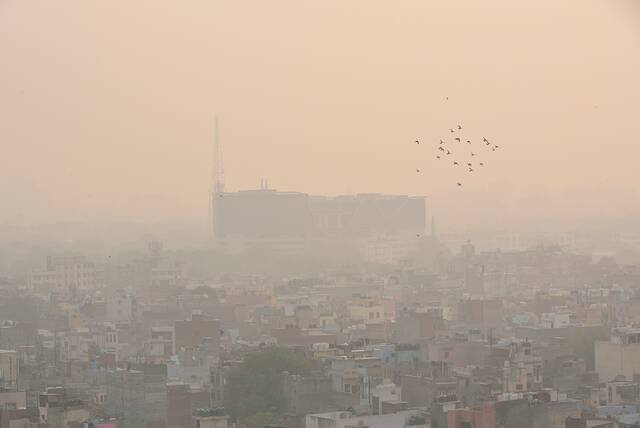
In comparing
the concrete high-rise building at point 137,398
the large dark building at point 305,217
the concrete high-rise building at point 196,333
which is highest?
the large dark building at point 305,217

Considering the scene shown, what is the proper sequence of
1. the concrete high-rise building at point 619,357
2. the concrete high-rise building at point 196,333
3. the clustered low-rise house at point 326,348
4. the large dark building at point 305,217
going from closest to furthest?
the clustered low-rise house at point 326,348
the concrete high-rise building at point 619,357
the concrete high-rise building at point 196,333
the large dark building at point 305,217

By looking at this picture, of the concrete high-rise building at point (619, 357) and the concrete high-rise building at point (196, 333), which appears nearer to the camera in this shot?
the concrete high-rise building at point (619, 357)

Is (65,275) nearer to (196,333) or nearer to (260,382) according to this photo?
(196,333)

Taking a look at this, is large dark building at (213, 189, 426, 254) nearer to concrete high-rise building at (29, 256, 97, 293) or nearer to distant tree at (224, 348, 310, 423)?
concrete high-rise building at (29, 256, 97, 293)

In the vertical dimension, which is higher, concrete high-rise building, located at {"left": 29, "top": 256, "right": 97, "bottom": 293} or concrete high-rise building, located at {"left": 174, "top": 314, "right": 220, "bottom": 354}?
concrete high-rise building, located at {"left": 29, "top": 256, "right": 97, "bottom": 293}

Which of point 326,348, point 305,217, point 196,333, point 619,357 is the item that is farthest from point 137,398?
point 305,217

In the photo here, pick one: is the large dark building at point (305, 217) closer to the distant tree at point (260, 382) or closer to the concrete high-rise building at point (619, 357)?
the concrete high-rise building at point (619, 357)

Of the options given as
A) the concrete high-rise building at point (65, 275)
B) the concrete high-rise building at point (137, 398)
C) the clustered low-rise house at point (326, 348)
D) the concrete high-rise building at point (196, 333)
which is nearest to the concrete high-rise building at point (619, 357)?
the clustered low-rise house at point (326, 348)

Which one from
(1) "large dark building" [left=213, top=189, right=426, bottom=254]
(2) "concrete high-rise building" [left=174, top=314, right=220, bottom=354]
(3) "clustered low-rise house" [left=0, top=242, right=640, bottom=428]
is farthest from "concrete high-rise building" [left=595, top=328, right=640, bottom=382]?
(1) "large dark building" [left=213, top=189, right=426, bottom=254]

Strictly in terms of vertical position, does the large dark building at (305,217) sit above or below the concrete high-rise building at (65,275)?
above

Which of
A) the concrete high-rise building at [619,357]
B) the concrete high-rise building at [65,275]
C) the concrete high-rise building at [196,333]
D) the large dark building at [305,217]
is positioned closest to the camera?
the concrete high-rise building at [619,357]
